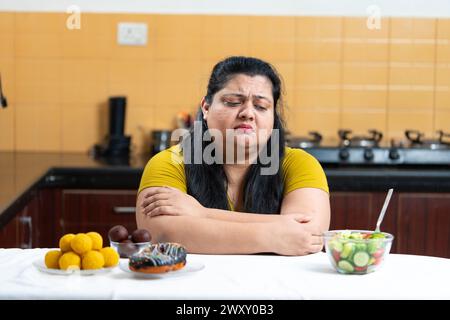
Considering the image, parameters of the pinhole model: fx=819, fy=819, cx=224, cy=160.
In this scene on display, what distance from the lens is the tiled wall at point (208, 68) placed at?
3941 millimetres

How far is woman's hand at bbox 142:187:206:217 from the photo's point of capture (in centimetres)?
212

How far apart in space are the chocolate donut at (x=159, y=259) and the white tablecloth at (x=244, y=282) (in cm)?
2

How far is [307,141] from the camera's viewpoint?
368 centimetres

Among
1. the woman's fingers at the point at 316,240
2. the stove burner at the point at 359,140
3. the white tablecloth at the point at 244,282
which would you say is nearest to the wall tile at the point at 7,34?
the stove burner at the point at 359,140

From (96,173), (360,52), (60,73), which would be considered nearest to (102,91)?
(60,73)

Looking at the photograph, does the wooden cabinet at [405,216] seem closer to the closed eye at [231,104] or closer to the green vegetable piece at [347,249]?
the closed eye at [231,104]

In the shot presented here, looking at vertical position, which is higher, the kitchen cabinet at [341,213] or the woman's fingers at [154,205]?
the woman's fingers at [154,205]

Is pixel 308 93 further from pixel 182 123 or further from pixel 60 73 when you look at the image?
pixel 60 73

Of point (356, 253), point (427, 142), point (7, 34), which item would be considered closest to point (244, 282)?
point (356, 253)

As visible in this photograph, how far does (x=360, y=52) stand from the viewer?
3953 mm

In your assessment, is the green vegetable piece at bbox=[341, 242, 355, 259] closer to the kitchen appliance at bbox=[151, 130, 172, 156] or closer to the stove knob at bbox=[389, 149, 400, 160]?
the stove knob at bbox=[389, 149, 400, 160]

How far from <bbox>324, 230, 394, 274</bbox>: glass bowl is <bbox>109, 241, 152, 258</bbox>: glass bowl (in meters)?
0.42
